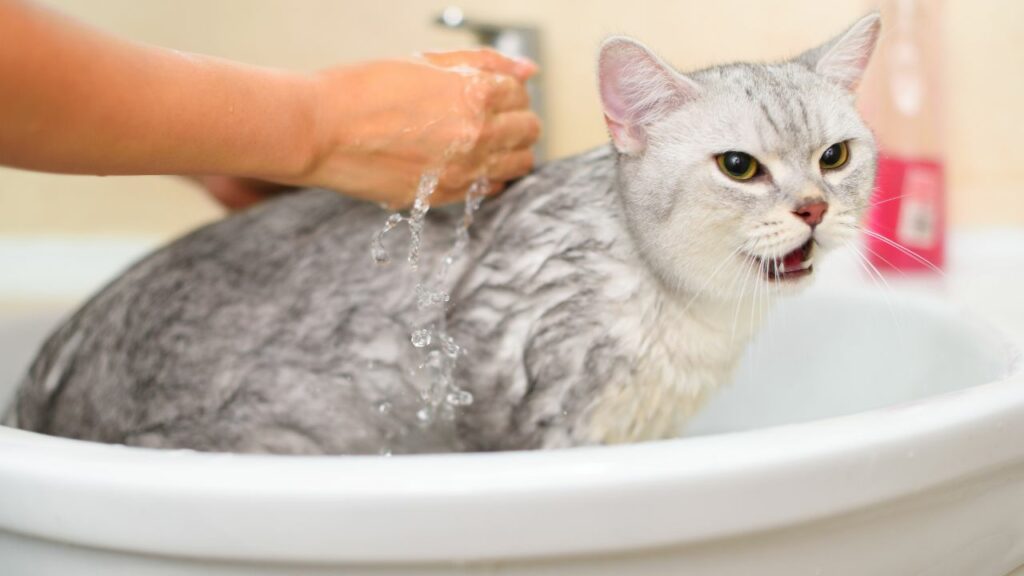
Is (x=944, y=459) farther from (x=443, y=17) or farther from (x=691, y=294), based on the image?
(x=443, y=17)

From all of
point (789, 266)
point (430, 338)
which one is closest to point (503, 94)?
point (430, 338)

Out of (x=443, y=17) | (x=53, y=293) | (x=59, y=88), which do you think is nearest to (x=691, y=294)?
(x=59, y=88)

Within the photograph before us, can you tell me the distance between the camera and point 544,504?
0.66m

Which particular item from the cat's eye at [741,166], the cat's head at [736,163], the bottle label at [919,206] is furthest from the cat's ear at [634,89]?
the bottle label at [919,206]

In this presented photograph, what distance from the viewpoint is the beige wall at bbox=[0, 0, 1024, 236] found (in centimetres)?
179

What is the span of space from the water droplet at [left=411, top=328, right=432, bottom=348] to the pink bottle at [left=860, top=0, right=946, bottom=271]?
923 mm

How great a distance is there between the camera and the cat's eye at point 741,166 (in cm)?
102

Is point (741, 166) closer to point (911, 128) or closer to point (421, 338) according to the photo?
point (421, 338)

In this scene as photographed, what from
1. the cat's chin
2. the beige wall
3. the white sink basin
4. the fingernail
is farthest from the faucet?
the white sink basin

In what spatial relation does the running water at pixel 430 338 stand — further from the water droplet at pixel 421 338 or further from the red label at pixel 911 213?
the red label at pixel 911 213

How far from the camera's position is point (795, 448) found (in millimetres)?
690

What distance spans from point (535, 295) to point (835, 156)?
0.39 metres

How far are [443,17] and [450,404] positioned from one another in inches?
31.1

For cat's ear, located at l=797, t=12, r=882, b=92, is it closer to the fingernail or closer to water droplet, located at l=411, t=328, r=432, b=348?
the fingernail
